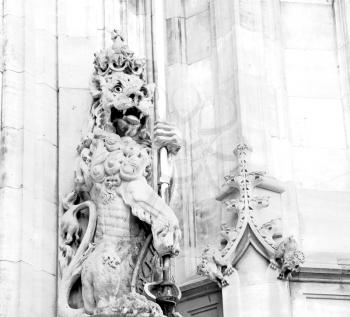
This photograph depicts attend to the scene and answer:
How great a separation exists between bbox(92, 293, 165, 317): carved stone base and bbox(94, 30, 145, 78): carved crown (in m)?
1.64

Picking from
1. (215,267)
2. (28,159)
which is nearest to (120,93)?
(28,159)

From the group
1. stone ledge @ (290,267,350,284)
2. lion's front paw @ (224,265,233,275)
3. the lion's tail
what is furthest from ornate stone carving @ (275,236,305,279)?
the lion's tail

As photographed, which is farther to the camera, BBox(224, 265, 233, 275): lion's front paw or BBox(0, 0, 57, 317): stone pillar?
BBox(224, 265, 233, 275): lion's front paw

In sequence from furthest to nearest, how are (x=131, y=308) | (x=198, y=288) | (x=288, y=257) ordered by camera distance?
(x=198, y=288) → (x=288, y=257) → (x=131, y=308)

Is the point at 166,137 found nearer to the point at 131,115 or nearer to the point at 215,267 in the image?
the point at 131,115

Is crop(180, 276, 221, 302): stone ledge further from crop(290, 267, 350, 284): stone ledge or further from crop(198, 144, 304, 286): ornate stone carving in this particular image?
crop(290, 267, 350, 284): stone ledge

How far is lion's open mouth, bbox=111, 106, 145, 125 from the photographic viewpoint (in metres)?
9.58

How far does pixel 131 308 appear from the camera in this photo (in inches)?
347

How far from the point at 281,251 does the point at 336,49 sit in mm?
2160

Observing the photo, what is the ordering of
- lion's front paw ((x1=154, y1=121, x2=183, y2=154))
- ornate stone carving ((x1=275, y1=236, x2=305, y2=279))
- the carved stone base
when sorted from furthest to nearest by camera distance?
ornate stone carving ((x1=275, y1=236, x2=305, y2=279)) → lion's front paw ((x1=154, y1=121, x2=183, y2=154)) → the carved stone base

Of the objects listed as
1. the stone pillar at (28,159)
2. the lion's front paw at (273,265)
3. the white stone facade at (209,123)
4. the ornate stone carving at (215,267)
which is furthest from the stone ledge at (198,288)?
the stone pillar at (28,159)

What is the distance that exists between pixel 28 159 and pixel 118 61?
0.86 metres

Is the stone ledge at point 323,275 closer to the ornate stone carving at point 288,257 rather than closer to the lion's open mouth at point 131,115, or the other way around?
the ornate stone carving at point 288,257

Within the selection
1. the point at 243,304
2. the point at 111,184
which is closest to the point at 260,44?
the point at 243,304
